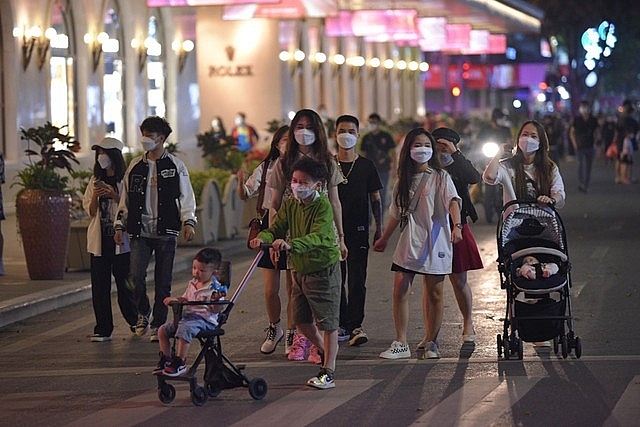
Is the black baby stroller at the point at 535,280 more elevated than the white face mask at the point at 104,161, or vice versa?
the white face mask at the point at 104,161

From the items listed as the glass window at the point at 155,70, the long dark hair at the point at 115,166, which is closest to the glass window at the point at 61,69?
the glass window at the point at 155,70

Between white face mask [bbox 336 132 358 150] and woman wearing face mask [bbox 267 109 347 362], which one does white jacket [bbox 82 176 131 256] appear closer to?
woman wearing face mask [bbox 267 109 347 362]

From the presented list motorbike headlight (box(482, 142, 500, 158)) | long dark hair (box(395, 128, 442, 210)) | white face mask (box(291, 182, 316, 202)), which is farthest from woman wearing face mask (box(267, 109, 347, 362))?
motorbike headlight (box(482, 142, 500, 158))

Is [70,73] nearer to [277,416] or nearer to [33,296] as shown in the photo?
[33,296]

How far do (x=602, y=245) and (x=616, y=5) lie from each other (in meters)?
50.3

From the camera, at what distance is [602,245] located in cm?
2002

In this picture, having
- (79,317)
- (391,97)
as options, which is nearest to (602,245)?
(79,317)

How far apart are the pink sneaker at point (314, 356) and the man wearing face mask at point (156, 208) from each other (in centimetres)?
153

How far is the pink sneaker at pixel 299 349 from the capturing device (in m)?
11.0

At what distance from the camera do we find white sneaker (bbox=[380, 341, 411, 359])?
10930 mm

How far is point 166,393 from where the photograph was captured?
924cm

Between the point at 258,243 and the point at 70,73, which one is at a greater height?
the point at 70,73

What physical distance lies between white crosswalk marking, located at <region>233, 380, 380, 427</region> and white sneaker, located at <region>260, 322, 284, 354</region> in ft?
4.79

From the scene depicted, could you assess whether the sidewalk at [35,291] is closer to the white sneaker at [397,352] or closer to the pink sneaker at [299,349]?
the pink sneaker at [299,349]
